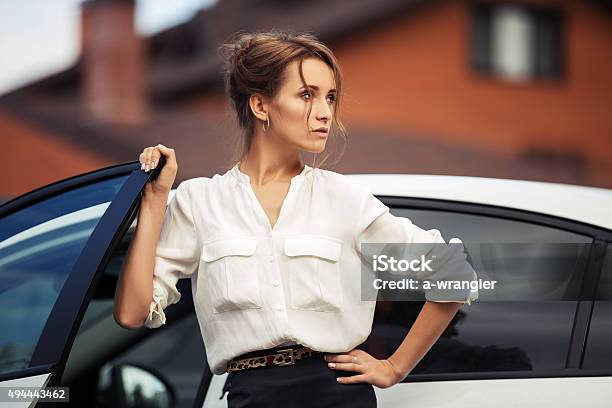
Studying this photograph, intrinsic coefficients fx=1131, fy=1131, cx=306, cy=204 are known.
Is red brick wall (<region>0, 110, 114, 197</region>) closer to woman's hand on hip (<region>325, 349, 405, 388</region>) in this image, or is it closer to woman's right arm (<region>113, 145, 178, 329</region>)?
woman's right arm (<region>113, 145, 178, 329</region>)

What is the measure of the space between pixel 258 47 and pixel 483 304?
2.84ft

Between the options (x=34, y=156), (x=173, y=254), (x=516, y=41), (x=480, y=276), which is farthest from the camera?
(x=516, y=41)

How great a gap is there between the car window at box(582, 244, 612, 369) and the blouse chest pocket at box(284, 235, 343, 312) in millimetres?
688

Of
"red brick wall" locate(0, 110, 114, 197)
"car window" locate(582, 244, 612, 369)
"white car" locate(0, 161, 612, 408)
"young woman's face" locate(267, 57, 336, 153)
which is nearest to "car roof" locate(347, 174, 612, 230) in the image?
"white car" locate(0, 161, 612, 408)

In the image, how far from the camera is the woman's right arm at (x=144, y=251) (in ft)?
7.78

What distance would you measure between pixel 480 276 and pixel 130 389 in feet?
5.16

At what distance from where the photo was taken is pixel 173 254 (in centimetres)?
243

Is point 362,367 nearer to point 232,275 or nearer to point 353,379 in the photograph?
point 353,379

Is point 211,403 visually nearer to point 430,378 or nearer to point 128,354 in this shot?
point 430,378

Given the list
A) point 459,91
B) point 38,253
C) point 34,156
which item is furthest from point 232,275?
point 459,91

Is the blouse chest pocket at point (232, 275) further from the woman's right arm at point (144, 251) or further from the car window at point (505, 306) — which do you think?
the car window at point (505, 306)

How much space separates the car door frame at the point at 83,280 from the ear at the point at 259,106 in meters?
0.23

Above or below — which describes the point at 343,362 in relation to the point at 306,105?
below

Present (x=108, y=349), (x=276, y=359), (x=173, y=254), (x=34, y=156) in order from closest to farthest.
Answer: (x=276, y=359) < (x=173, y=254) < (x=108, y=349) < (x=34, y=156)
